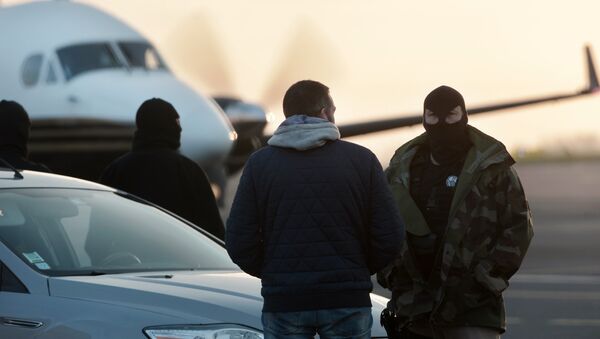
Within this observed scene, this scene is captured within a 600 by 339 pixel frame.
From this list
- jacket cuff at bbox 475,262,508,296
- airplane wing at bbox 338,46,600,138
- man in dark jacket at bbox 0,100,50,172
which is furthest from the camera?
airplane wing at bbox 338,46,600,138

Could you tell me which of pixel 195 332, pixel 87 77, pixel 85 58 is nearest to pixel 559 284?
pixel 87 77

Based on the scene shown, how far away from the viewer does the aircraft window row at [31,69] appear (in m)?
20.9

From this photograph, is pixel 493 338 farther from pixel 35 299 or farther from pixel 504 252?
pixel 35 299

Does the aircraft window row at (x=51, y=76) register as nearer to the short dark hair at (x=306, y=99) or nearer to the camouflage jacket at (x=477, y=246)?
the camouflage jacket at (x=477, y=246)

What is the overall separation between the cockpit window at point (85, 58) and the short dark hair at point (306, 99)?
14.8 metres

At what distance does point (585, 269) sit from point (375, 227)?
12.9 m

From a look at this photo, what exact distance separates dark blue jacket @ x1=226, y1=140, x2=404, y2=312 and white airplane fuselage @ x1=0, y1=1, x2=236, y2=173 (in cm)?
1282

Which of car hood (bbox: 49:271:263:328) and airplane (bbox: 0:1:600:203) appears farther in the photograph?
airplane (bbox: 0:1:600:203)

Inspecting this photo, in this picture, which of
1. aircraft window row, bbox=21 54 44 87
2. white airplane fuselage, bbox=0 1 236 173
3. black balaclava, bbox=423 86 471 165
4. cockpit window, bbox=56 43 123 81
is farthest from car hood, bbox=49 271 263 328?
aircraft window row, bbox=21 54 44 87

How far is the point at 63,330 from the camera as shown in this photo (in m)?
6.56

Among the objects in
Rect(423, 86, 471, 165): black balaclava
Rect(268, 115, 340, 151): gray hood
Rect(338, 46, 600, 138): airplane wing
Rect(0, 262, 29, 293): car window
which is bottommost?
Rect(338, 46, 600, 138): airplane wing

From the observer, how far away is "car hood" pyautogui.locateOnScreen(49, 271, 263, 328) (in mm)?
6512

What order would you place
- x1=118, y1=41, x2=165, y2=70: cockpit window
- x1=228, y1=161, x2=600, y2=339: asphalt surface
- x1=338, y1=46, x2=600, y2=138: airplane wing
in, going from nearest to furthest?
x1=228, y1=161, x2=600, y2=339: asphalt surface
x1=118, y1=41, x2=165, y2=70: cockpit window
x1=338, y1=46, x2=600, y2=138: airplane wing

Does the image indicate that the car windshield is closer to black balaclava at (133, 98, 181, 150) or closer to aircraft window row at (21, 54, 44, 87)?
black balaclava at (133, 98, 181, 150)
